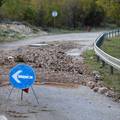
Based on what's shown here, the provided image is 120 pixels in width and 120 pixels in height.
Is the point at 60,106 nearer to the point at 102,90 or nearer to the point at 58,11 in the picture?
the point at 102,90

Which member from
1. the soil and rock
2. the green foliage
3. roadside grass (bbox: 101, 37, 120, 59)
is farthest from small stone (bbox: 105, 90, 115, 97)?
the green foliage

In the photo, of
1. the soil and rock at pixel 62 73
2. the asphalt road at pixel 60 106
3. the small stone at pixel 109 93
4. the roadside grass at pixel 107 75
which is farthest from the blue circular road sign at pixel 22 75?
the roadside grass at pixel 107 75

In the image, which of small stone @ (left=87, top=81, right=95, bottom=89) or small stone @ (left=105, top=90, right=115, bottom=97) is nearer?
small stone @ (left=105, top=90, right=115, bottom=97)

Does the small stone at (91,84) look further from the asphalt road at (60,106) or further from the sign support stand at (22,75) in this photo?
the sign support stand at (22,75)

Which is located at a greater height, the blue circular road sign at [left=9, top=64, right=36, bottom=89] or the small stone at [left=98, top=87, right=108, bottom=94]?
the blue circular road sign at [left=9, top=64, right=36, bottom=89]

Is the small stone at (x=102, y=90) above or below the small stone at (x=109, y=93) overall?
below

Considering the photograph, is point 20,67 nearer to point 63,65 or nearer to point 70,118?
point 70,118

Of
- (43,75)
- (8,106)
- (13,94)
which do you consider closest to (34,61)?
(43,75)


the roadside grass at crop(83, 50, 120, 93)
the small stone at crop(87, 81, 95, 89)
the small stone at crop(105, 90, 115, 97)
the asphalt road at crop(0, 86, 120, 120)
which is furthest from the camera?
the roadside grass at crop(83, 50, 120, 93)

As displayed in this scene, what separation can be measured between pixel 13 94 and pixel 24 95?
1.14ft

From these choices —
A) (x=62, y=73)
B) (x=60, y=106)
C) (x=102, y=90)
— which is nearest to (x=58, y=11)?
(x=62, y=73)

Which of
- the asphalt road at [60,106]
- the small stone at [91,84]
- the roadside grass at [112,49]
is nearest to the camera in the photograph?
the asphalt road at [60,106]

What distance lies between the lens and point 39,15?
8700cm

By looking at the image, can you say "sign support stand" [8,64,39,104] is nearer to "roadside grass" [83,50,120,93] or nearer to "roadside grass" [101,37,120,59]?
"roadside grass" [83,50,120,93]
